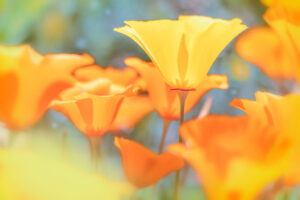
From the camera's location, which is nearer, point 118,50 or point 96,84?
point 96,84

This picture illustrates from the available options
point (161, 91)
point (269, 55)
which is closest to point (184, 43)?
point (161, 91)

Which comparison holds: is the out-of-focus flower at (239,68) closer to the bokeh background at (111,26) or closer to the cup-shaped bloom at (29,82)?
the bokeh background at (111,26)

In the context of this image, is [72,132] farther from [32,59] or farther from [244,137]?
[244,137]

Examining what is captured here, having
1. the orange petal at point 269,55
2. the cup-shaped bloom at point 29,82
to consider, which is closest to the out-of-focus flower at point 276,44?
the orange petal at point 269,55

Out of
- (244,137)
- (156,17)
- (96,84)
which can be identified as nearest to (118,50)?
(156,17)

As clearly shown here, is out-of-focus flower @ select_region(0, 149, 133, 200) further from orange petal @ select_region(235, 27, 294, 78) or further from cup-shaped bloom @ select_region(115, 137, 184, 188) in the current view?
orange petal @ select_region(235, 27, 294, 78)
